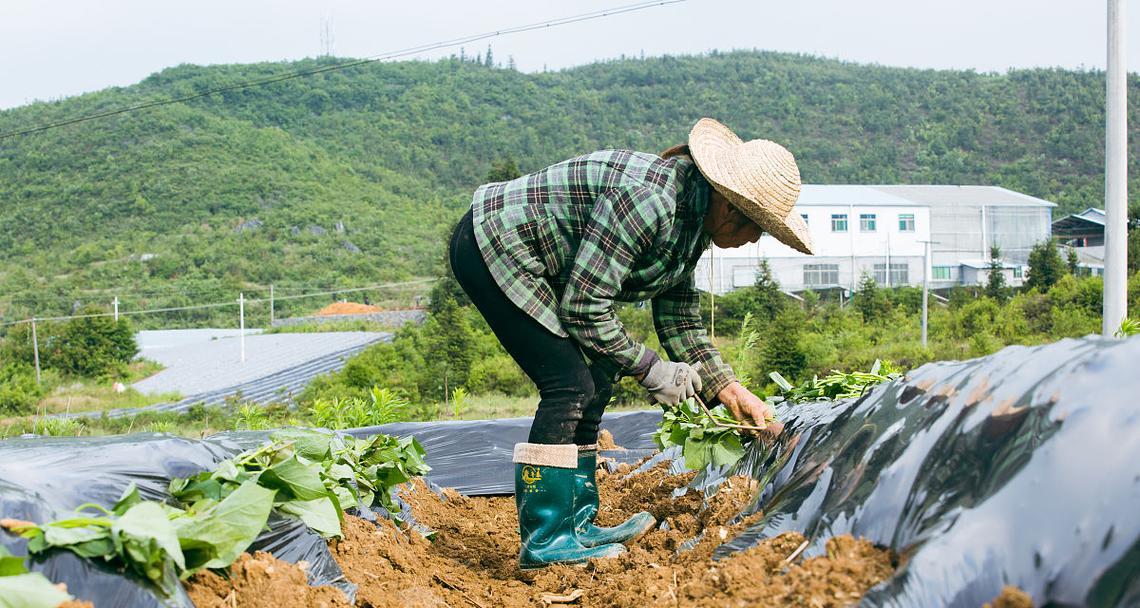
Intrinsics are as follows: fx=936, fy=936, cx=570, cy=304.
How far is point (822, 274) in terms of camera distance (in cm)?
2442

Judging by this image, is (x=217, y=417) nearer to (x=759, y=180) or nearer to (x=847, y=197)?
(x=759, y=180)

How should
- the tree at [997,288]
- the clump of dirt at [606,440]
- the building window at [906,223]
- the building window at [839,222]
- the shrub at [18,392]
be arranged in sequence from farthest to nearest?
the building window at [906,223] → the building window at [839,222] → the tree at [997,288] → the shrub at [18,392] → the clump of dirt at [606,440]

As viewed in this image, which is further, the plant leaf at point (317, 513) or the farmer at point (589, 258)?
the farmer at point (589, 258)

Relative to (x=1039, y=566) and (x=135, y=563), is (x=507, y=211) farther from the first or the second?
(x=1039, y=566)

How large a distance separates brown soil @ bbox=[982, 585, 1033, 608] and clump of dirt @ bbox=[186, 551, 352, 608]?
1207 millimetres

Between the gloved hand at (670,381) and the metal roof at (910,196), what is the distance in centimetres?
2181

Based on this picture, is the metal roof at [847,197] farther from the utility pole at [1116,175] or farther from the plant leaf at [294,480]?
the plant leaf at [294,480]

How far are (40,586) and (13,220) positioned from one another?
34.3 meters

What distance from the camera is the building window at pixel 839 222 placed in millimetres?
24375

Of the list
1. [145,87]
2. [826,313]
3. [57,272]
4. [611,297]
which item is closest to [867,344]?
[826,313]

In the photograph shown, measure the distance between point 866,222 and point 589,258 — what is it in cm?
2363

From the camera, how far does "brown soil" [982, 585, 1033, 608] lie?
3.81ft

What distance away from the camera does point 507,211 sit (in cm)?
255

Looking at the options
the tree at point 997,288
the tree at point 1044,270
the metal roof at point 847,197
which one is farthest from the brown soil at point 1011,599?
the metal roof at point 847,197
